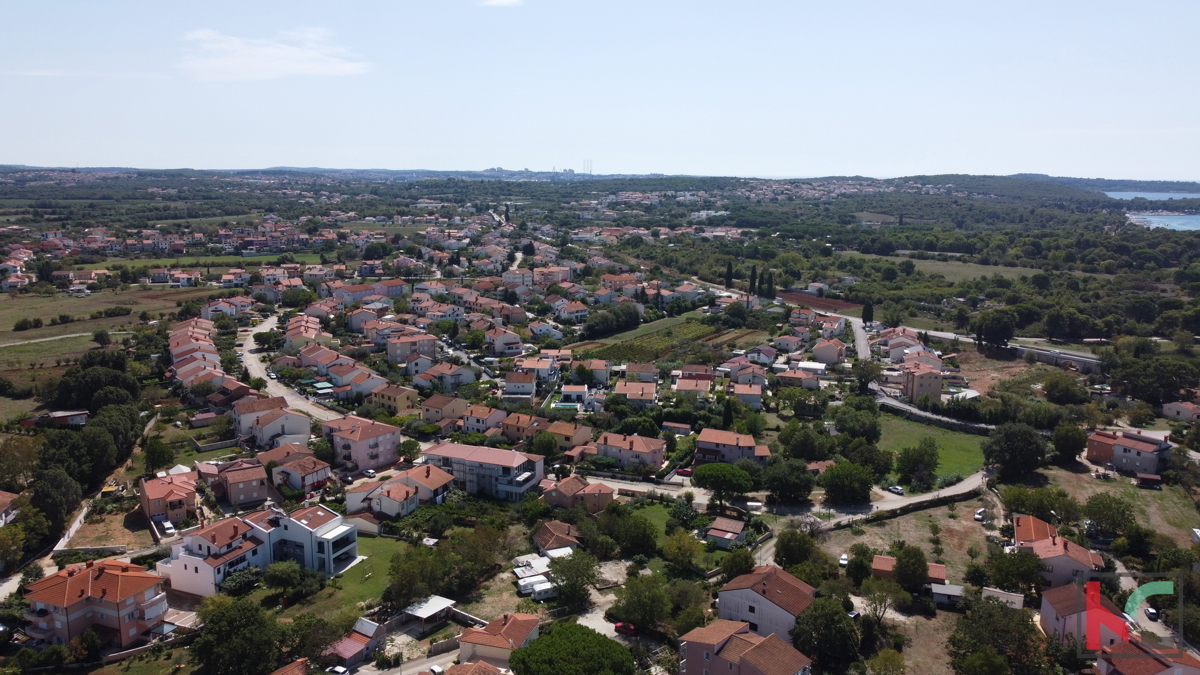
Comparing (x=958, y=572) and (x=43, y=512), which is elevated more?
(x=43, y=512)

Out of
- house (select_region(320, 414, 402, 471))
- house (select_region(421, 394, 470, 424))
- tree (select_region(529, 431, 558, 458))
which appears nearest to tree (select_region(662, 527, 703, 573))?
tree (select_region(529, 431, 558, 458))

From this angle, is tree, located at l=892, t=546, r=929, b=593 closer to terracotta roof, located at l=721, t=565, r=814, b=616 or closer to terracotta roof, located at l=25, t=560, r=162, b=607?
terracotta roof, located at l=721, t=565, r=814, b=616

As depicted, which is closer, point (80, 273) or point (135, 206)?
point (80, 273)

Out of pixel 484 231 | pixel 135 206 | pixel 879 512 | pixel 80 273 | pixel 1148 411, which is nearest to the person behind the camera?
pixel 879 512

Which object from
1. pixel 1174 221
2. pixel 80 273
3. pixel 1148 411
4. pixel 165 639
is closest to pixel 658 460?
pixel 165 639

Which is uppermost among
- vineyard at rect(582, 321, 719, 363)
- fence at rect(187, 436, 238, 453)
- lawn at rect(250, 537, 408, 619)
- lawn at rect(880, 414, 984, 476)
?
vineyard at rect(582, 321, 719, 363)

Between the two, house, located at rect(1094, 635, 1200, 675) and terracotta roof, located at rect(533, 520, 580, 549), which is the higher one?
house, located at rect(1094, 635, 1200, 675)

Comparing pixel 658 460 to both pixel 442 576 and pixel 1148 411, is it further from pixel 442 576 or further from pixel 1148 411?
pixel 1148 411
